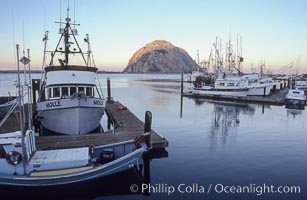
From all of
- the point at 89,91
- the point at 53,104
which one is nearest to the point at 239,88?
the point at 89,91

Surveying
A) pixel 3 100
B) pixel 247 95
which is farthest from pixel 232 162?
pixel 247 95

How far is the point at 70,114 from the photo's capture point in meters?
17.0

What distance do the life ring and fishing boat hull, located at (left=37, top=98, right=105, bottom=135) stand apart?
7170mm

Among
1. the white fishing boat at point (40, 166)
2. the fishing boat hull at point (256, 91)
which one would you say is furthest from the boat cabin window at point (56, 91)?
the fishing boat hull at point (256, 91)

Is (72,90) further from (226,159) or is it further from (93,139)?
(226,159)

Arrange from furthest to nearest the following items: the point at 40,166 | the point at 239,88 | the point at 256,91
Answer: the point at 256,91 → the point at 239,88 → the point at 40,166

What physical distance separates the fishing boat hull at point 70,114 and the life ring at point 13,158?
7.17m

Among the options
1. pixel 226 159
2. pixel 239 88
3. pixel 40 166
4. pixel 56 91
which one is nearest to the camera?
pixel 40 166

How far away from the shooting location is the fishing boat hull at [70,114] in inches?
663

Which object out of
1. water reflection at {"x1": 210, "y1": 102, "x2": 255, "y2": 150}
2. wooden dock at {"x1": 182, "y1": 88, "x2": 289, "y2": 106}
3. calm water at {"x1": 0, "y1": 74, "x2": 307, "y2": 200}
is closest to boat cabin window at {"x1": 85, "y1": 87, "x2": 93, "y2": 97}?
calm water at {"x1": 0, "y1": 74, "x2": 307, "y2": 200}

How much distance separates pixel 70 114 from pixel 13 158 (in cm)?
735

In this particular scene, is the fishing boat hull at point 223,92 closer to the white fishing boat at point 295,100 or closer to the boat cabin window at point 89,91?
the white fishing boat at point 295,100

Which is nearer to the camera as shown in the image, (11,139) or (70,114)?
Answer: (11,139)

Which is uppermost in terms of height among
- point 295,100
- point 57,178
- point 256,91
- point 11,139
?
point 256,91
